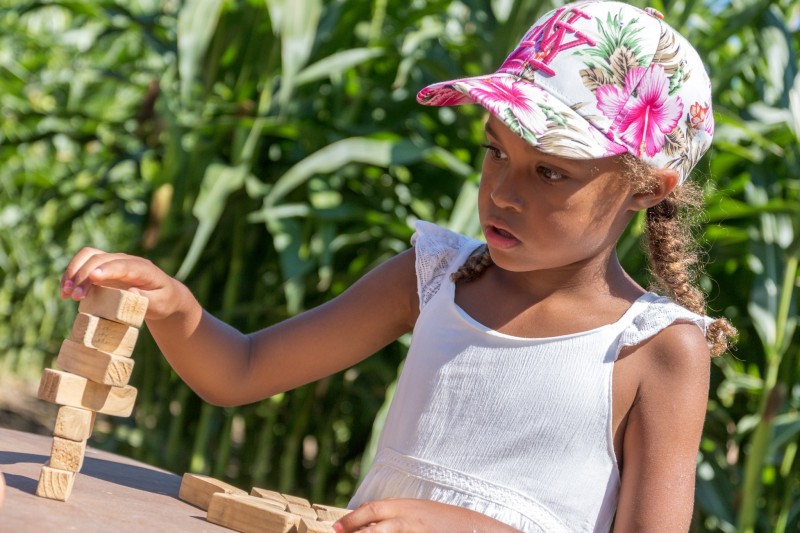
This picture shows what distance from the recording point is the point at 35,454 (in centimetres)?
115

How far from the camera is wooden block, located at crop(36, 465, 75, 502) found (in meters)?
0.89

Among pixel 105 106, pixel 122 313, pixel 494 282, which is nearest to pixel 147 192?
pixel 105 106

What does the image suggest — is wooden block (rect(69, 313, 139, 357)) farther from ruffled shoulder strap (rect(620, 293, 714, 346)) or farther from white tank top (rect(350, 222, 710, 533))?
ruffled shoulder strap (rect(620, 293, 714, 346))

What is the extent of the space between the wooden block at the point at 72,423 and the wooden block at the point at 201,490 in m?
0.14

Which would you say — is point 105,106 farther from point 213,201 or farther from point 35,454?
point 35,454

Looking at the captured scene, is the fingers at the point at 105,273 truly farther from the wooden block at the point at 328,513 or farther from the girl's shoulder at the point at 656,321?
the girl's shoulder at the point at 656,321

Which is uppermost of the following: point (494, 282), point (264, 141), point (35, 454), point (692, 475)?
point (264, 141)

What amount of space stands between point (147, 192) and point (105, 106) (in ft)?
4.19

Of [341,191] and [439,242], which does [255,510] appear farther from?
[341,191]

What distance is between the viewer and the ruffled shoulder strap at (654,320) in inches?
43.1

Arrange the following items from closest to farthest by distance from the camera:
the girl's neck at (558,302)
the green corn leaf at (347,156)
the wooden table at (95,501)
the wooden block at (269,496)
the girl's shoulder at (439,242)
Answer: the wooden table at (95,501) → the wooden block at (269,496) → the girl's neck at (558,302) → the girl's shoulder at (439,242) → the green corn leaf at (347,156)

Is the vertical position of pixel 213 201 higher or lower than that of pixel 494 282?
higher

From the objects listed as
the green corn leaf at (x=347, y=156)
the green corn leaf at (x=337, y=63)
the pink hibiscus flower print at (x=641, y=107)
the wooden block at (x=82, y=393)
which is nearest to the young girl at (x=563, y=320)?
the pink hibiscus flower print at (x=641, y=107)

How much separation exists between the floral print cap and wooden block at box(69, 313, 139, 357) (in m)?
0.40
